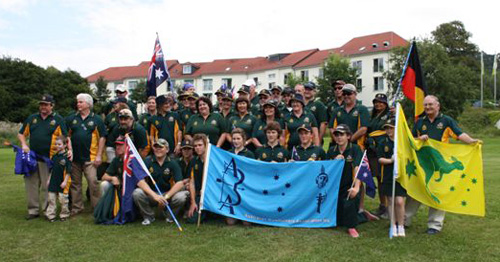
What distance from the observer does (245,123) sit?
8656 mm

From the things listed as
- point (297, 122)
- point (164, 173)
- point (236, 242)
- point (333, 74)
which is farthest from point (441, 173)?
point (333, 74)

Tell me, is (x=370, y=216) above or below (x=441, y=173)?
below

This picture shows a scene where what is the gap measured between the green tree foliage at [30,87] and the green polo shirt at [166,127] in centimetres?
5370

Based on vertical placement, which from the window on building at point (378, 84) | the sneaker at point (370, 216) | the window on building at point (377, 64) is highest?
the window on building at point (377, 64)

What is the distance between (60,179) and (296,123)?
4.67m

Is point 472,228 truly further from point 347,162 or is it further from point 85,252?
point 85,252

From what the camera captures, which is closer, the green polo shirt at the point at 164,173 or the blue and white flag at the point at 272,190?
the blue and white flag at the point at 272,190

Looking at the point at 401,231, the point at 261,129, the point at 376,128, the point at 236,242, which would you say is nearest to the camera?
the point at 236,242

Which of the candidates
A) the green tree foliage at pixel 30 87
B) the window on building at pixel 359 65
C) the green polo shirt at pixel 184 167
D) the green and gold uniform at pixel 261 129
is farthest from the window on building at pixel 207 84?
the green polo shirt at pixel 184 167

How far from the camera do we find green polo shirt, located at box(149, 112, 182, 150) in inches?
359

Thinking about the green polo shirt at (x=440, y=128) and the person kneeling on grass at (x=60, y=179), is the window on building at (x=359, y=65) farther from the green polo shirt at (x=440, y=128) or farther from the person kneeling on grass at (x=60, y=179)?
the person kneeling on grass at (x=60, y=179)

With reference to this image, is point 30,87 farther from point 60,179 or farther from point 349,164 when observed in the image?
point 349,164

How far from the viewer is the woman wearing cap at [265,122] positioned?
27.2 feet

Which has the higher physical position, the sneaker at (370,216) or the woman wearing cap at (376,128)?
the woman wearing cap at (376,128)
